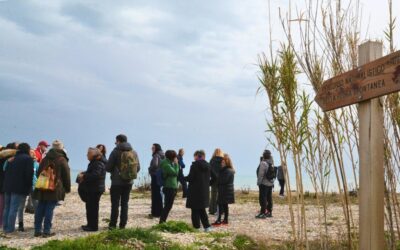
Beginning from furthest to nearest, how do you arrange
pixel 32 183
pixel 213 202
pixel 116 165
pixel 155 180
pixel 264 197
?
pixel 213 202 → pixel 264 197 → pixel 155 180 → pixel 116 165 → pixel 32 183

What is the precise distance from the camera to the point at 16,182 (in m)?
8.94

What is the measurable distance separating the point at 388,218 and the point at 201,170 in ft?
17.5

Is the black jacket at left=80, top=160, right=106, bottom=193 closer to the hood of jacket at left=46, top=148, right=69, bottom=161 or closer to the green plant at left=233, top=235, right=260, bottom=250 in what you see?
the hood of jacket at left=46, top=148, right=69, bottom=161

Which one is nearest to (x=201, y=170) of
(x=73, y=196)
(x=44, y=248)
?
(x=44, y=248)

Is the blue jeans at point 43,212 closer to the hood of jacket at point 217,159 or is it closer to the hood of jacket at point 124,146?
the hood of jacket at point 124,146

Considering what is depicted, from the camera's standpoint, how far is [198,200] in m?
9.41

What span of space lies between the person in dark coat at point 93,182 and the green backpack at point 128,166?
1.70ft

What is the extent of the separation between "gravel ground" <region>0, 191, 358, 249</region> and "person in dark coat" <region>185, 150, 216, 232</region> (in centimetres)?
74

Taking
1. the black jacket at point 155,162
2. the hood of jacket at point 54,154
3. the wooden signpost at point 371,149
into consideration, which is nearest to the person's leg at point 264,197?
the black jacket at point 155,162

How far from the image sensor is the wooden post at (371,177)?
11.4 ft

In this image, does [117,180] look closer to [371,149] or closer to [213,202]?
[213,202]

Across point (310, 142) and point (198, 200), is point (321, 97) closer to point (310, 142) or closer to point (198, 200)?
point (310, 142)

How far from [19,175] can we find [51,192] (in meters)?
0.85

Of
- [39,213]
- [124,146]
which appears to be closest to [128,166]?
[124,146]
